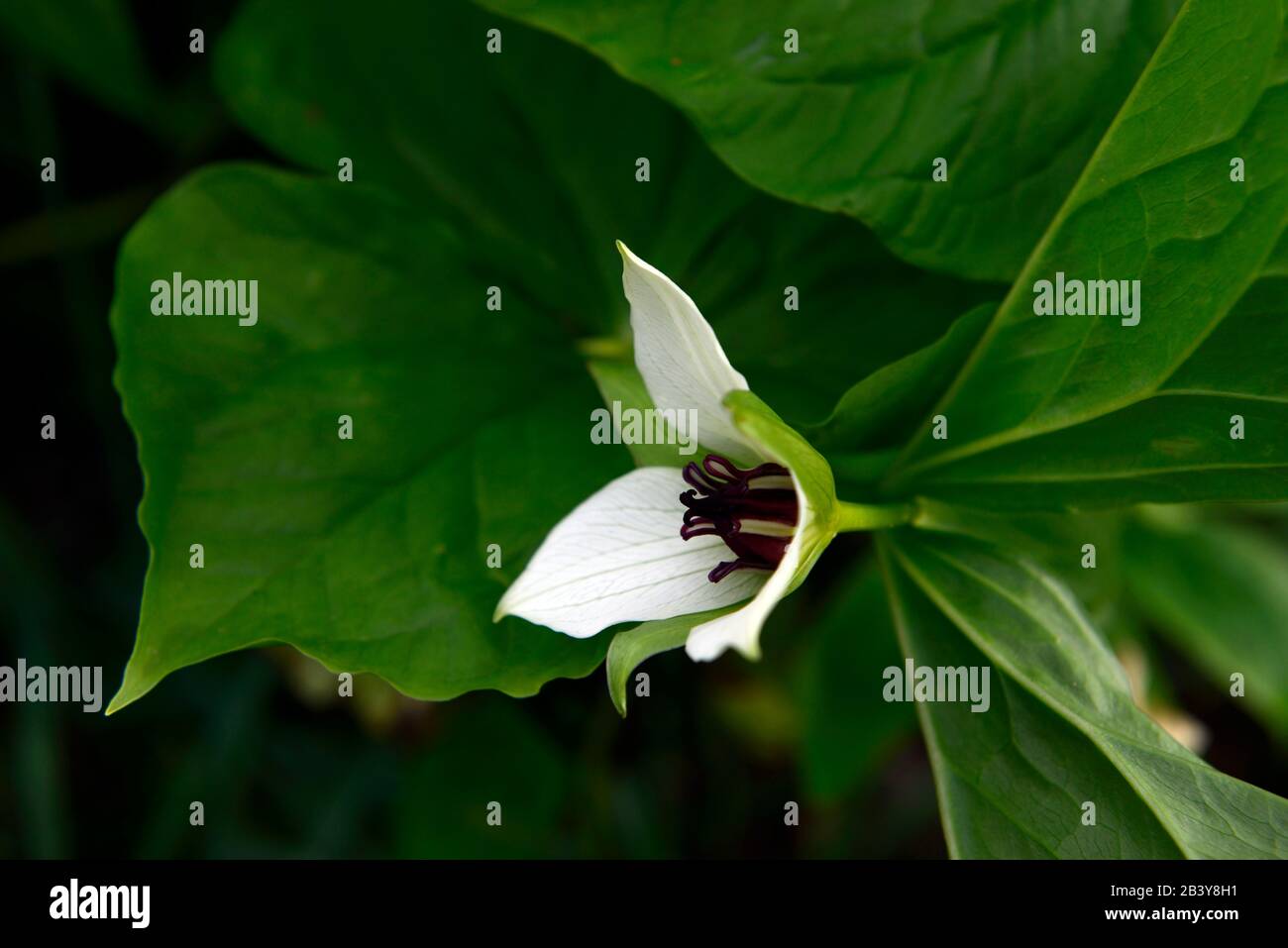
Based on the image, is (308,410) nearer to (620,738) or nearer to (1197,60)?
(1197,60)

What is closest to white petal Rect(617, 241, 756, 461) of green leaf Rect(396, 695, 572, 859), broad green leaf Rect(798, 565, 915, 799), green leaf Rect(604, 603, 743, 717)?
green leaf Rect(604, 603, 743, 717)

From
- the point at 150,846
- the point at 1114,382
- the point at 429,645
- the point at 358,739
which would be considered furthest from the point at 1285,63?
the point at 150,846

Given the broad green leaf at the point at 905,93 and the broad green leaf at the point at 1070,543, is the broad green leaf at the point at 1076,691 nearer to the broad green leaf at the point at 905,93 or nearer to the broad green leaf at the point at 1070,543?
the broad green leaf at the point at 1070,543

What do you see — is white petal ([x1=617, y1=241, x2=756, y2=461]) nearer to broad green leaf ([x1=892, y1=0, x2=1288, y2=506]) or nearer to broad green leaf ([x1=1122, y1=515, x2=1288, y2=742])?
broad green leaf ([x1=892, y1=0, x2=1288, y2=506])

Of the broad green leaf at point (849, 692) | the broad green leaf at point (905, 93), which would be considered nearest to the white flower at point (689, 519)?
the broad green leaf at point (905, 93)

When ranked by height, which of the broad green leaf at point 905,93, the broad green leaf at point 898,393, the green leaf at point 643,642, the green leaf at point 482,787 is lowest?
the green leaf at point 482,787

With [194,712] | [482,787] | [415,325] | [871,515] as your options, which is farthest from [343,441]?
[194,712]
